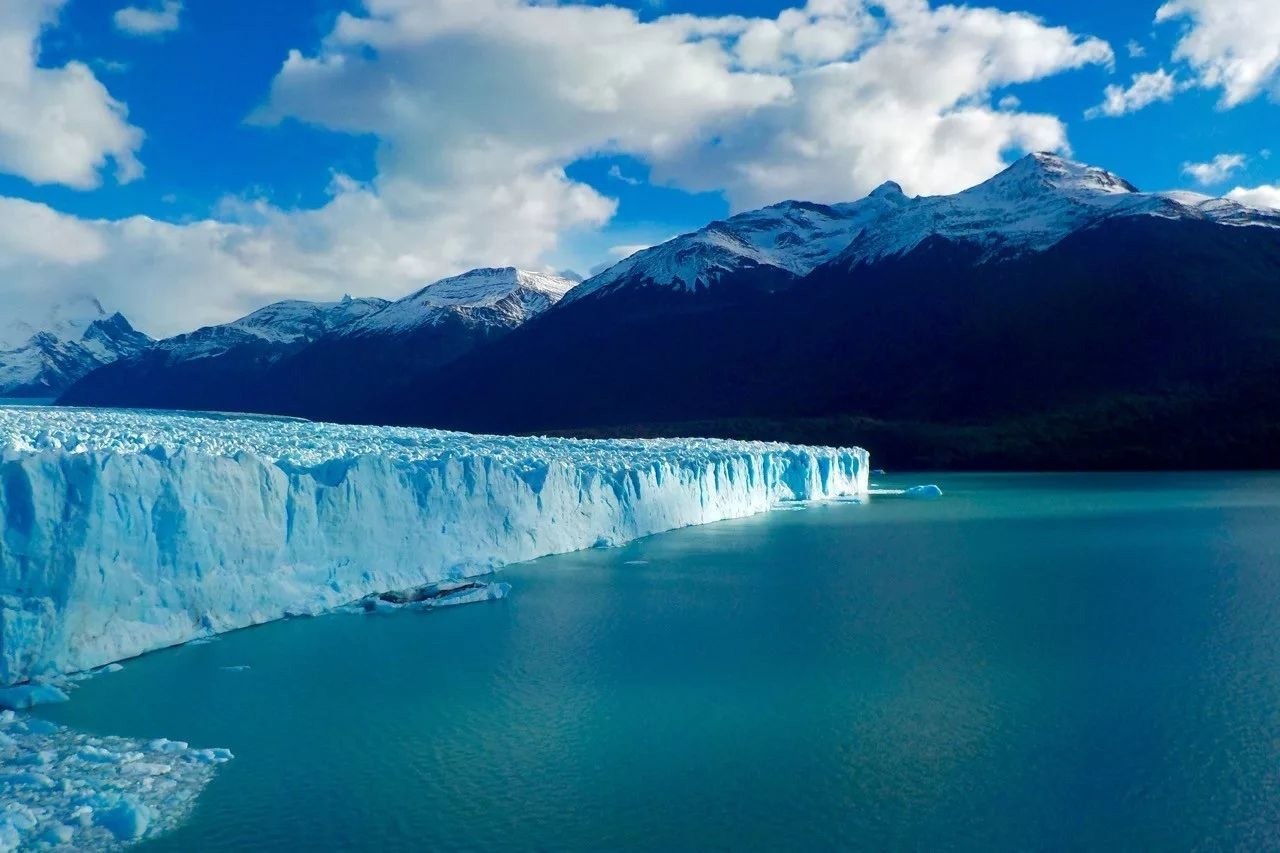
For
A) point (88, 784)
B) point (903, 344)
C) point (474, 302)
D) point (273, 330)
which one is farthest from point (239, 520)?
point (273, 330)

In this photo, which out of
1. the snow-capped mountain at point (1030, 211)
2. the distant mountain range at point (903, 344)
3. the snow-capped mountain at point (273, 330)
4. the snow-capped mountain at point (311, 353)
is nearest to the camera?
the distant mountain range at point (903, 344)

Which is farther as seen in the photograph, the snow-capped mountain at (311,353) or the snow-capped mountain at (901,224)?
the snow-capped mountain at (311,353)

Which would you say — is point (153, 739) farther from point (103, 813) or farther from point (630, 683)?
point (630, 683)

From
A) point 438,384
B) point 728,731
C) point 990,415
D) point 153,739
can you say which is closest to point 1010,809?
point 728,731

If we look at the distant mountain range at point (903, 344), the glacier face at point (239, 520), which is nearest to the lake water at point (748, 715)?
the glacier face at point (239, 520)

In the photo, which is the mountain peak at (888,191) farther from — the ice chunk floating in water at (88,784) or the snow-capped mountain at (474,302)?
the ice chunk floating in water at (88,784)

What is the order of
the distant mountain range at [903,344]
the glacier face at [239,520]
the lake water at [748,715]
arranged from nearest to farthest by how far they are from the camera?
the lake water at [748,715]
the glacier face at [239,520]
the distant mountain range at [903,344]
